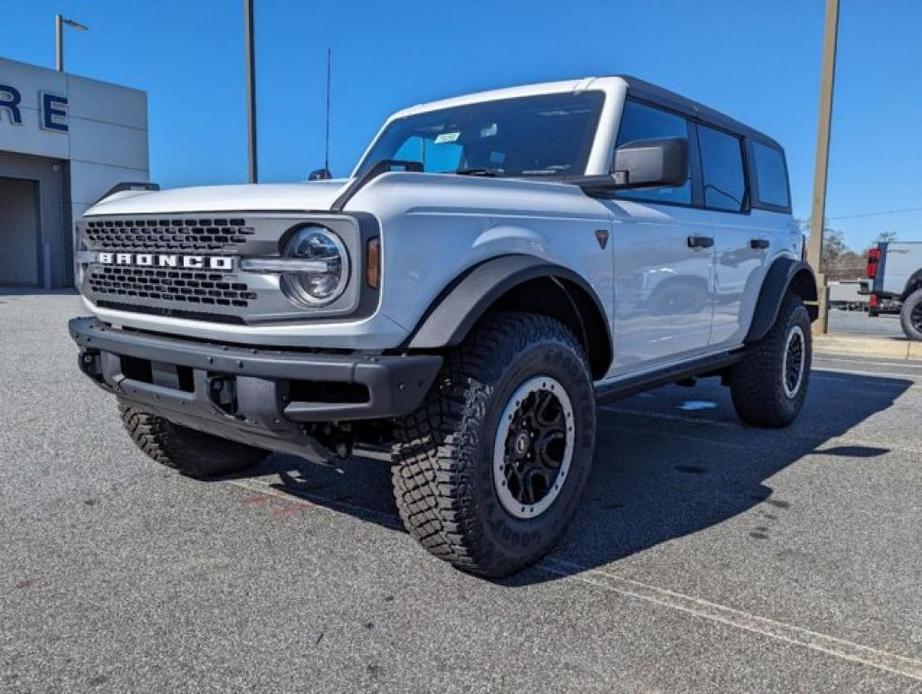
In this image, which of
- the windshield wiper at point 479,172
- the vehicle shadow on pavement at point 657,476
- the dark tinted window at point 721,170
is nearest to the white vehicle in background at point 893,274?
the vehicle shadow on pavement at point 657,476

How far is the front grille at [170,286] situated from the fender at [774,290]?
11.4ft

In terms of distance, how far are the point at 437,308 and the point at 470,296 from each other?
4.5 inches

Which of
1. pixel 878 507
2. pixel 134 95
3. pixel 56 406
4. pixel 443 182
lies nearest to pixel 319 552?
pixel 443 182

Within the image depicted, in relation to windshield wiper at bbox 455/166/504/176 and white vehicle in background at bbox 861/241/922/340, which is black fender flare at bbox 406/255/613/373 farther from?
white vehicle in background at bbox 861/241/922/340

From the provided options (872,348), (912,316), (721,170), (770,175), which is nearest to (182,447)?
(721,170)

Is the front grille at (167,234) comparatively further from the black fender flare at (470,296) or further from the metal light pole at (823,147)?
the metal light pole at (823,147)

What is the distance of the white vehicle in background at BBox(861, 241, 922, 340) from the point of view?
12695mm

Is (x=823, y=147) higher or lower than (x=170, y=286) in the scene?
higher

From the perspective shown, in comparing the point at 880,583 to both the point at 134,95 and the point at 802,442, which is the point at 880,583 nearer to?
the point at 802,442

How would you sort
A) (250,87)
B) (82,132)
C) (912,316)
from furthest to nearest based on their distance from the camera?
(82,132), (912,316), (250,87)

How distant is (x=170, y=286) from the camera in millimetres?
2707

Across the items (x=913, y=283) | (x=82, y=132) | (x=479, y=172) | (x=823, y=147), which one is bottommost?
(x=913, y=283)

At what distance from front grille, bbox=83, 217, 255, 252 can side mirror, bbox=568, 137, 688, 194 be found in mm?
1531

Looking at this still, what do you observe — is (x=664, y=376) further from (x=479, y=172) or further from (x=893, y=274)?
(x=893, y=274)
